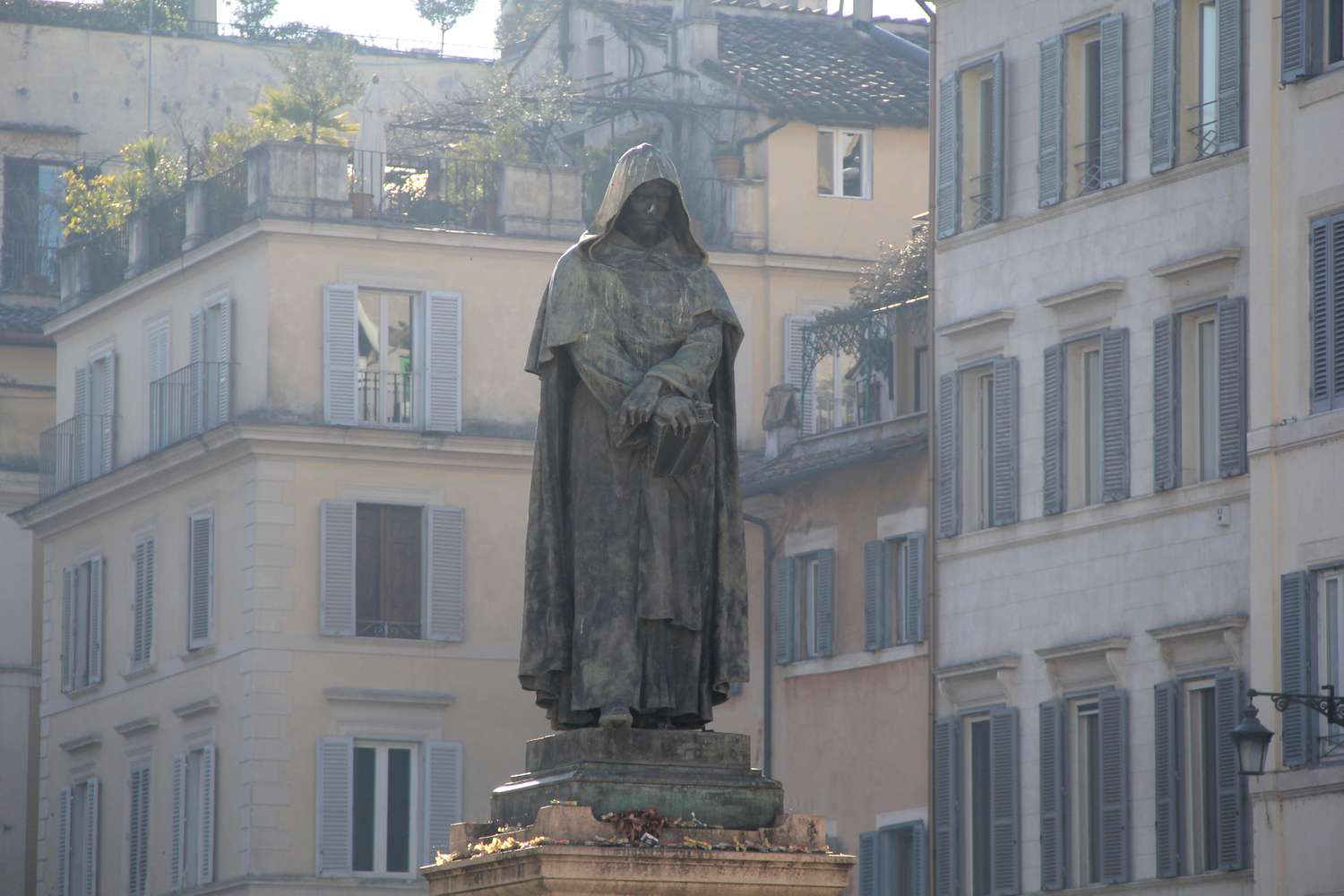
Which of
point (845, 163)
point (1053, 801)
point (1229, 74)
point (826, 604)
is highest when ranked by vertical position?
point (845, 163)

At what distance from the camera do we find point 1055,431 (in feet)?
146

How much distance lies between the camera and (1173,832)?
4150 cm

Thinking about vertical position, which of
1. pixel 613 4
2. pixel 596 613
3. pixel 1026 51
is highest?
pixel 613 4

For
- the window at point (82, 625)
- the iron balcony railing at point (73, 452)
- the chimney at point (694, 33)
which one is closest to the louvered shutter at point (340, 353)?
the iron balcony railing at point (73, 452)

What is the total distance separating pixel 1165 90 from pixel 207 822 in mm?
21845

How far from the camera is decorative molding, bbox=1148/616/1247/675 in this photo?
40.6 m

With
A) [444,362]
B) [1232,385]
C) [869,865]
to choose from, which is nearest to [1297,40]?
[1232,385]

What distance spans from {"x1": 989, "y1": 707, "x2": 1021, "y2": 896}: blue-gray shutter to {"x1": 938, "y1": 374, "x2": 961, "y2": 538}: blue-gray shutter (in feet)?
8.61

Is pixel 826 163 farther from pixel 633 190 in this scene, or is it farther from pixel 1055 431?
pixel 633 190

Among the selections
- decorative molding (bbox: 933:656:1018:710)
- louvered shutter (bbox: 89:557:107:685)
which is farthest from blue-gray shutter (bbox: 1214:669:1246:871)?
louvered shutter (bbox: 89:557:107:685)

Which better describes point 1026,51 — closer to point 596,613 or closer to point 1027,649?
point 1027,649

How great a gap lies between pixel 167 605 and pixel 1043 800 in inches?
801

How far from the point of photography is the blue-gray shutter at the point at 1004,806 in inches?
1759

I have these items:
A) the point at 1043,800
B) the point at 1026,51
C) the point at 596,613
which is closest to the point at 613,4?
the point at 1026,51
